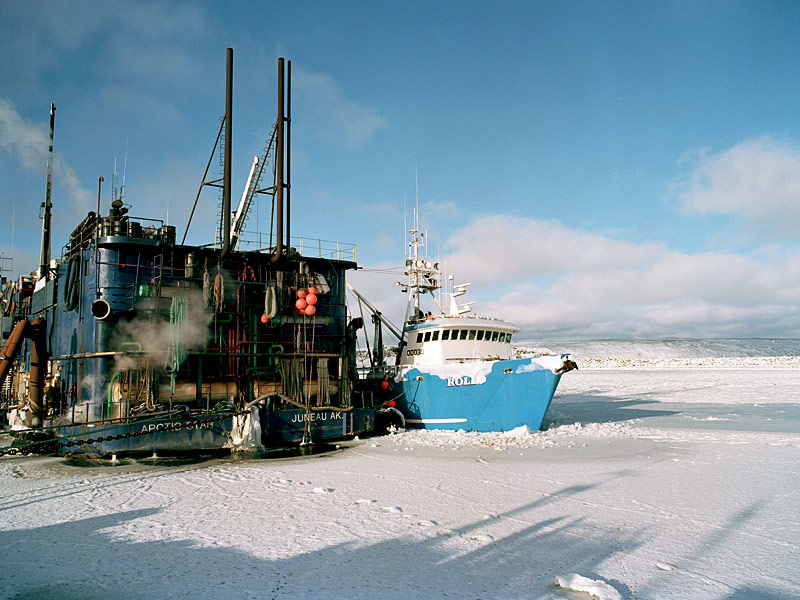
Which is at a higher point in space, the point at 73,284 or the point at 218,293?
Result: the point at 73,284

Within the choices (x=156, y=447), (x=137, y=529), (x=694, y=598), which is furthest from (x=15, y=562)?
(x=156, y=447)

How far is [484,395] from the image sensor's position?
20.4 m

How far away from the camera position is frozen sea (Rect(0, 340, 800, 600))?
6254mm

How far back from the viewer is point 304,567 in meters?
6.73

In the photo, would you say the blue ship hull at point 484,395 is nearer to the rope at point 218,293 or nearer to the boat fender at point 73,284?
the rope at point 218,293

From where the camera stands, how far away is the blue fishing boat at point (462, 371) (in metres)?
19.6

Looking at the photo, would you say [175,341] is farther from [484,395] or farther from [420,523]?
[420,523]

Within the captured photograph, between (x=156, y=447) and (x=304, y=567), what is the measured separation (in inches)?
464

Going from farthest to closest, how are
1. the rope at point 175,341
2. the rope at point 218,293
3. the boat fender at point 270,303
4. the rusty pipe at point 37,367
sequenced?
the rusty pipe at point 37,367 < the boat fender at point 270,303 < the rope at point 218,293 < the rope at point 175,341

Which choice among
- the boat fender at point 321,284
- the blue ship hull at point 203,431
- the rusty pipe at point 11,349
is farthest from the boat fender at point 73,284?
the boat fender at point 321,284

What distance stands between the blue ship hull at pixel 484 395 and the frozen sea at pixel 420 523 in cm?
251

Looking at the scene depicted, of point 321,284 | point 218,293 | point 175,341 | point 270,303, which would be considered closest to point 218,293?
point 218,293

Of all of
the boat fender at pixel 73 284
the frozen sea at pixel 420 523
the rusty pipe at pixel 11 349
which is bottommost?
the frozen sea at pixel 420 523

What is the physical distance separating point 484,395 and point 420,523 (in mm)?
12050
